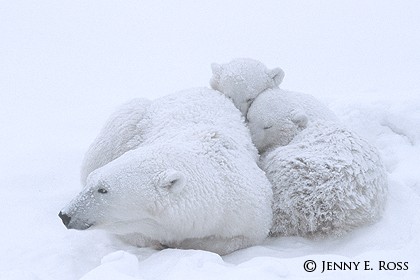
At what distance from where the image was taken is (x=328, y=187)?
402 cm

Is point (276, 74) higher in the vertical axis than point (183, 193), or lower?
higher

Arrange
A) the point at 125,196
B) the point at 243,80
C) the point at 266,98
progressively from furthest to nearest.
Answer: the point at 243,80 < the point at 266,98 < the point at 125,196

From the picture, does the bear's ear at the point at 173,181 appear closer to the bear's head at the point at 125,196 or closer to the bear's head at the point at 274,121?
the bear's head at the point at 125,196

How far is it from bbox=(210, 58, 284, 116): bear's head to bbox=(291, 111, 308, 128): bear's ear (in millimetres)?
586

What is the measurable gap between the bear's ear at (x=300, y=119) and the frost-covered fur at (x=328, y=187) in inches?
18.2

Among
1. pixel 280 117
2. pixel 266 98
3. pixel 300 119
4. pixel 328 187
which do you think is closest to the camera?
pixel 328 187

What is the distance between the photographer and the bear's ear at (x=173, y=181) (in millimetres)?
3500

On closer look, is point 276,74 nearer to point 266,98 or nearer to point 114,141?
point 266,98

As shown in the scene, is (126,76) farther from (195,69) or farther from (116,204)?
(116,204)

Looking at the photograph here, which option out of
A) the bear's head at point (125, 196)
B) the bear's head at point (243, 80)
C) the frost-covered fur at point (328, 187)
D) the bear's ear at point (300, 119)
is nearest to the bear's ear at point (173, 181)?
the bear's head at point (125, 196)

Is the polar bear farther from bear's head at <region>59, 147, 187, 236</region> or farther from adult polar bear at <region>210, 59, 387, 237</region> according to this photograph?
bear's head at <region>59, 147, 187, 236</region>

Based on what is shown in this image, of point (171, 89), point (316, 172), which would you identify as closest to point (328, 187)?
point (316, 172)

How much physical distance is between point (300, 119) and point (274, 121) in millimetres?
246

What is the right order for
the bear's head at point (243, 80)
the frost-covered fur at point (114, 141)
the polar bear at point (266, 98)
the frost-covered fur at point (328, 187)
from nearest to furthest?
1. the frost-covered fur at point (328, 187)
2. the frost-covered fur at point (114, 141)
3. the polar bear at point (266, 98)
4. the bear's head at point (243, 80)
